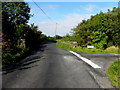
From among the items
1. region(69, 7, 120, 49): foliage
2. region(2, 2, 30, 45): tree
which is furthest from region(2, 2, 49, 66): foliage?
region(69, 7, 120, 49): foliage

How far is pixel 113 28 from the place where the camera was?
19109 millimetres

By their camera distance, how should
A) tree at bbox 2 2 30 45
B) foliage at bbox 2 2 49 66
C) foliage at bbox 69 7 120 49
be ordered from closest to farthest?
foliage at bbox 2 2 49 66 < tree at bbox 2 2 30 45 < foliage at bbox 69 7 120 49

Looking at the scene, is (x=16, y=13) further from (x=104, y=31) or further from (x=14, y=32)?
(x=104, y=31)

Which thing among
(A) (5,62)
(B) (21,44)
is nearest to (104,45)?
(B) (21,44)

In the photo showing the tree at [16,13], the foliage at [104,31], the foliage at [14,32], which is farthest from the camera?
the foliage at [104,31]

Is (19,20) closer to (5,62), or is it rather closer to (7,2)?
(7,2)

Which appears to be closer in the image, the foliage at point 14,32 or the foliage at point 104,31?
the foliage at point 14,32

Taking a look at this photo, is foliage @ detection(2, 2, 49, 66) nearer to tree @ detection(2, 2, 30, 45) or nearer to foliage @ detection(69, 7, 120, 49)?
tree @ detection(2, 2, 30, 45)

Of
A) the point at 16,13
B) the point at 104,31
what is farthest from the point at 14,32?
the point at 104,31

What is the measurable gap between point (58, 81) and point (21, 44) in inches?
396

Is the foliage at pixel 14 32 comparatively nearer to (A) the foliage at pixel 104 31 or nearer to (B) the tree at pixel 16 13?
(B) the tree at pixel 16 13

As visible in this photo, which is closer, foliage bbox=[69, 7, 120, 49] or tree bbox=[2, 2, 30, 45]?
tree bbox=[2, 2, 30, 45]

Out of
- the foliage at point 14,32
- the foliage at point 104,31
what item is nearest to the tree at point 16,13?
the foliage at point 14,32

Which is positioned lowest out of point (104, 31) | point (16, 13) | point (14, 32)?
point (14, 32)
